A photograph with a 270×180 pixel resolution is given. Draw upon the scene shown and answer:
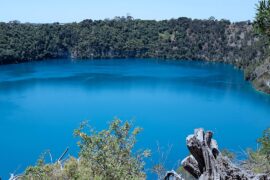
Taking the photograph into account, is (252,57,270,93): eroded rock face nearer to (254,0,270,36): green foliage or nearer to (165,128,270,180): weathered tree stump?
(254,0,270,36): green foliage

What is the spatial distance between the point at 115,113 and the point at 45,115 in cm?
896

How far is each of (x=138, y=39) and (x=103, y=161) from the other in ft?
389

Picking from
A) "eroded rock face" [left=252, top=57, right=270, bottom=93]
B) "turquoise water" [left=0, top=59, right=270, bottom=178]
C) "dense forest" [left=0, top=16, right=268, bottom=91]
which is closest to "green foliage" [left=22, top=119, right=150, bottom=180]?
"turquoise water" [left=0, top=59, right=270, bottom=178]

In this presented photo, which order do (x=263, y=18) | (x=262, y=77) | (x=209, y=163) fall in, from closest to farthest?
(x=209, y=163) → (x=263, y=18) → (x=262, y=77)

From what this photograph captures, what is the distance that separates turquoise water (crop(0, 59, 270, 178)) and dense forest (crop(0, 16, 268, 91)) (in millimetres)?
30246

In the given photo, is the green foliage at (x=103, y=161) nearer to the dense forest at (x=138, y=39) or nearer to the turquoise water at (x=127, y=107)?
the turquoise water at (x=127, y=107)

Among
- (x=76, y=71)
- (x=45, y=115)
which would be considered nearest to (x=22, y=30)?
(x=76, y=71)

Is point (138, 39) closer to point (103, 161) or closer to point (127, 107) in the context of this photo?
point (127, 107)

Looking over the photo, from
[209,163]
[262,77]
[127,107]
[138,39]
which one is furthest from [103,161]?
[138,39]

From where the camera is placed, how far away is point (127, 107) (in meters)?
52.1

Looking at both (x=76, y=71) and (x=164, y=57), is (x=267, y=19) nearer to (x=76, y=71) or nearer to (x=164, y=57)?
(x=76, y=71)

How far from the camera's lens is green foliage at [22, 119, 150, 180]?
960 cm

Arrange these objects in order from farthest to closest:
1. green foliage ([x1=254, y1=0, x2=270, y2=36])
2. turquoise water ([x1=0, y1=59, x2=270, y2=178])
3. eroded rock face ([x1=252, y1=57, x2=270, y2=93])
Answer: eroded rock face ([x1=252, y1=57, x2=270, y2=93]) → turquoise water ([x1=0, y1=59, x2=270, y2=178]) → green foliage ([x1=254, y1=0, x2=270, y2=36])

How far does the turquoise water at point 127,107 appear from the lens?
3703 centimetres
